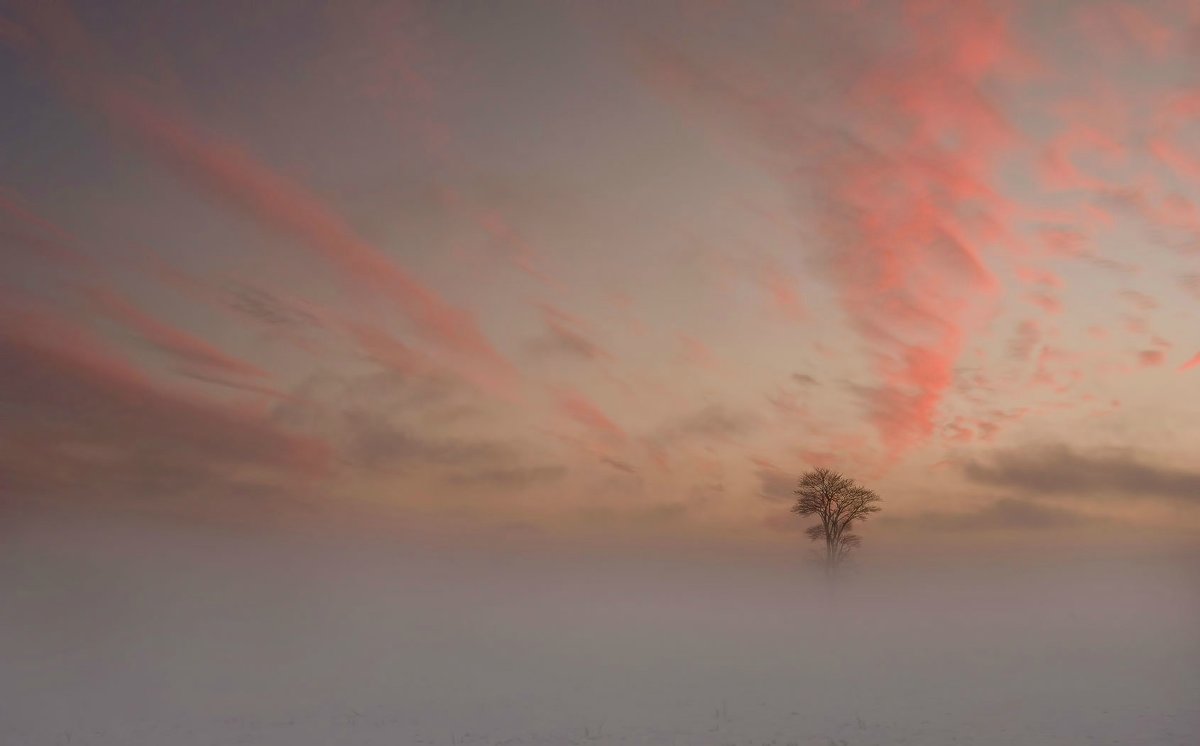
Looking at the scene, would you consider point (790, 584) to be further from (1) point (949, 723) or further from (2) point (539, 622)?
(1) point (949, 723)

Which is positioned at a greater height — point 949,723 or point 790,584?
point 790,584

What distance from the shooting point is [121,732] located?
26.2m

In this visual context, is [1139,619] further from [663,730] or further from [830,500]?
[663,730]

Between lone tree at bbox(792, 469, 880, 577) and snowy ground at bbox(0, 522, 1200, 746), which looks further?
lone tree at bbox(792, 469, 880, 577)

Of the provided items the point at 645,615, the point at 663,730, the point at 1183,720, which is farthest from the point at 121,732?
the point at 645,615

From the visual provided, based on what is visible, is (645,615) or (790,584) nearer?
(645,615)

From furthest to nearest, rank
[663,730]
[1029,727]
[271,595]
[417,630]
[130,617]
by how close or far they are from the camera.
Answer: [271,595], [130,617], [417,630], [663,730], [1029,727]

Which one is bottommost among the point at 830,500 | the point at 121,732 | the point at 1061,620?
the point at 121,732

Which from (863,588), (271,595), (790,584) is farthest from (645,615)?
(271,595)

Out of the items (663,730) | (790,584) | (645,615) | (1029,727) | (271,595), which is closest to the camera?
(1029,727)

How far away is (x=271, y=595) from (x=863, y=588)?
2152 inches

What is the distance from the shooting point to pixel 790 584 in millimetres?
86438

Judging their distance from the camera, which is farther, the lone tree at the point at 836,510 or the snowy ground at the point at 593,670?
the lone tree at the point at 836,510

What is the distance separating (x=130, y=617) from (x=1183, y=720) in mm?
64102
